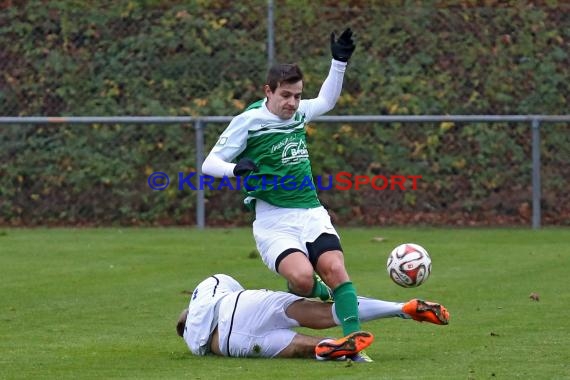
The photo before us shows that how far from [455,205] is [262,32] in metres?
3.33

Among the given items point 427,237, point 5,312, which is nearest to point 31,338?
point 5,312

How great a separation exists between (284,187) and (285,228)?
10.5 inches

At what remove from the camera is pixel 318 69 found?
1773cm

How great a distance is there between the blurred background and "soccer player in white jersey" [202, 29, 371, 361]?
8.69 metres

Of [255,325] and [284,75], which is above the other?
[284,75]

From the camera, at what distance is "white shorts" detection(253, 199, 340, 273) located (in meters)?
8.07

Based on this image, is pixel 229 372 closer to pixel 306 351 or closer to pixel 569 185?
pixel 306 351

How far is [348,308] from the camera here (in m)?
7.77

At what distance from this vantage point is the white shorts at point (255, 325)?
→ 7926mm

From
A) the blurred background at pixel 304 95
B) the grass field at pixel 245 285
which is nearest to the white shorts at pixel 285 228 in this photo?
the grass field at pixel 245 285

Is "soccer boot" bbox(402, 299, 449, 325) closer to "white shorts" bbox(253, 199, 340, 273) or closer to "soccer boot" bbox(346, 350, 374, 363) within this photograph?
"soccer boot" bbox(346, 350, 374, 363)
